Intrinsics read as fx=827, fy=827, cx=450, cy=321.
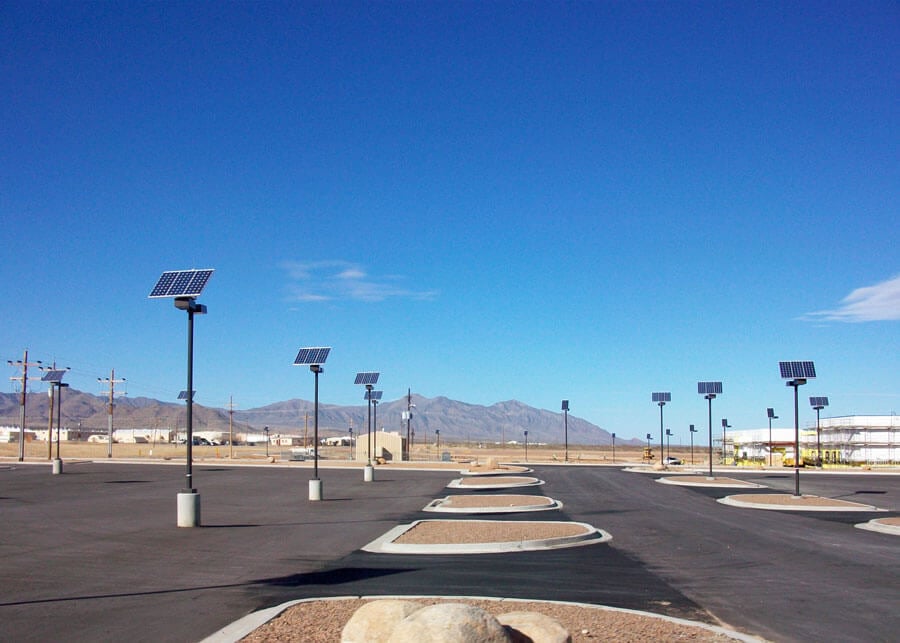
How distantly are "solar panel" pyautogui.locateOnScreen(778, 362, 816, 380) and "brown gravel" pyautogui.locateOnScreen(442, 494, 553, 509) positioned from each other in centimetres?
984

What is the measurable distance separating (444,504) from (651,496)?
974cm

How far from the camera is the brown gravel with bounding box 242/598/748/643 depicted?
27.8 ft

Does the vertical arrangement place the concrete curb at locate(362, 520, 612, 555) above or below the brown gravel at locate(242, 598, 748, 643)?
below

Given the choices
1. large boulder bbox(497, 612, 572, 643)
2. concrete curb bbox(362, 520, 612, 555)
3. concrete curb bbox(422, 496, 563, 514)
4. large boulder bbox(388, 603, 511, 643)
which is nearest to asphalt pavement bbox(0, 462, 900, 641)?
concrete curb bbox(362, 520, 612, 555)

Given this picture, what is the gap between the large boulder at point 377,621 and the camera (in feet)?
23.1

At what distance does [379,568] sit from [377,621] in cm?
640

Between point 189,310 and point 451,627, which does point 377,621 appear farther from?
point 189,310

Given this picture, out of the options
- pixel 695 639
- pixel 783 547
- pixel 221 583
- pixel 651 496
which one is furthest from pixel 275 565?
pixel 651 496

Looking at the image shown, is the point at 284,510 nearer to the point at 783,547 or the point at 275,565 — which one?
the point at 275,565

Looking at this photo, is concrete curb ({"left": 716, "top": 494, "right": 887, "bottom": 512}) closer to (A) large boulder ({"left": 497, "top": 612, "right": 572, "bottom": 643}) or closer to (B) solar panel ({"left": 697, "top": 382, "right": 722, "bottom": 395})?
(B) solar panel ({"left": 697, "top": 382, "right": 722, "bottom": 395})

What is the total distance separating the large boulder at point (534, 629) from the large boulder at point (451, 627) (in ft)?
0.96

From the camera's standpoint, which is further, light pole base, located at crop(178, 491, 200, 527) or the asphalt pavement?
light pole base, located at crop(178, 491, 200, 527)

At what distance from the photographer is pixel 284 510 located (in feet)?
78.8

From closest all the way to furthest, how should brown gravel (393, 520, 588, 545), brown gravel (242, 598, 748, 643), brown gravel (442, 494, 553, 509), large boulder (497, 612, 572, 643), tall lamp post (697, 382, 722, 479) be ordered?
large boulder (497, 612, 572, 643), brown gravel (242, 598, 748, 643), brown gravel (393, 520, 588, 545), brown gravel (442, 494, 553, 509), tall lamp post (697, 382, 722, 479)
